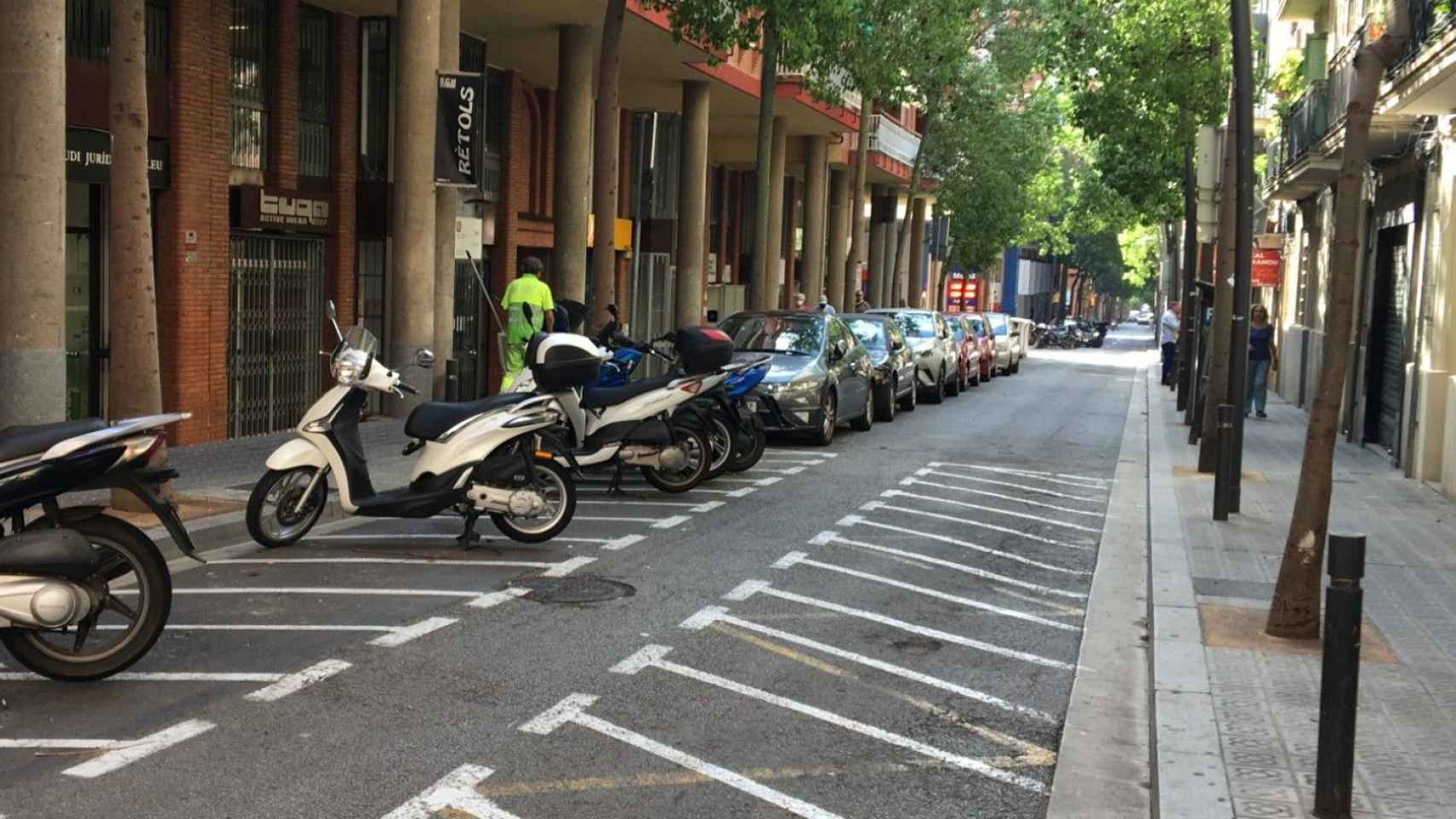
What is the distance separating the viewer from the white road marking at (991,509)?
1295 cm

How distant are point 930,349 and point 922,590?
726 inches

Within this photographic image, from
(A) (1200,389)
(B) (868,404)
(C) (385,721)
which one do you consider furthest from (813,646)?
(A) (1200,389)

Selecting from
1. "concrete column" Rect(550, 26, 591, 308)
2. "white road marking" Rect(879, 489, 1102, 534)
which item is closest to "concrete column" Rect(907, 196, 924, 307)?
"concrete column" Rect(550, 26, 591, 308)

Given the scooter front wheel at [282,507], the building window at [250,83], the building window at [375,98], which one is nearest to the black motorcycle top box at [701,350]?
the scooter front wheel at [282,507]

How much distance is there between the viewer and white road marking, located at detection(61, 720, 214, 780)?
18.2ft

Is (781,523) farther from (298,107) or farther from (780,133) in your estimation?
(780,133)

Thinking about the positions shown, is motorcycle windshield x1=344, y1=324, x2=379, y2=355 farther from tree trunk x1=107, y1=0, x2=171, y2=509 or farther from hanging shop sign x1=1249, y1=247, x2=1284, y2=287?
hanging shop sign x1=1249, y1=247, x2=1284, y2=287

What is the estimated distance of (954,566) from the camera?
10602mm

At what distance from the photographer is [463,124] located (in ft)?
59.1

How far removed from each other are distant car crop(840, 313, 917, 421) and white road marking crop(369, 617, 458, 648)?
1413 centimetres

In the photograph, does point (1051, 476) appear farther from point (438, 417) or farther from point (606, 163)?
point (438, 417)

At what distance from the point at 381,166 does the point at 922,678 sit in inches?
559

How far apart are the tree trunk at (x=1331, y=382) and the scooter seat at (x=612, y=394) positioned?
609cm

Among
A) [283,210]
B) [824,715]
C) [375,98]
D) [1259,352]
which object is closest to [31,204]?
[824,715]
